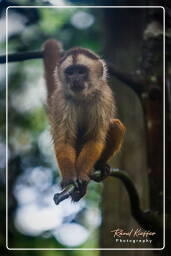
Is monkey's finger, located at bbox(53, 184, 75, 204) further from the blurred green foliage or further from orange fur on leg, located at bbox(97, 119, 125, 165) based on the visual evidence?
orange fur on leg, located at bbox(97, 119, 125, 165)

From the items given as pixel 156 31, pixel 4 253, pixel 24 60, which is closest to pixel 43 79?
pixel 24 60

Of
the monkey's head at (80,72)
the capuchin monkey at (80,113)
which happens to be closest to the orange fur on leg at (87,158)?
the capuchin monkey at (80,113)

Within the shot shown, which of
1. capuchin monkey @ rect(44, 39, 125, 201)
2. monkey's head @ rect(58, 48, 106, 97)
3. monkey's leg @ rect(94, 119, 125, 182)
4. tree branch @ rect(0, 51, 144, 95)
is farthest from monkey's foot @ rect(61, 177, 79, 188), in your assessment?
tree branch @ rect(0, 51, 144, 95)

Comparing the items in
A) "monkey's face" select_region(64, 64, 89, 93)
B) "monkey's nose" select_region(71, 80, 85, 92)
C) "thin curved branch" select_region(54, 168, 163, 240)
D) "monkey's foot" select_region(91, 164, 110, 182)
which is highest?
"monkey's face" select_region(64, 64, 89, 93)

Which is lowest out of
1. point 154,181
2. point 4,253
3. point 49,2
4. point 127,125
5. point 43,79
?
point 4,253

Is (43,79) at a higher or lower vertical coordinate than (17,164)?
higher

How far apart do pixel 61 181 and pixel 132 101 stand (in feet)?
1.66

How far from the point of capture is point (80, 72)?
8.36 ft

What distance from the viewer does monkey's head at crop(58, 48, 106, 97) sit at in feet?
8.27

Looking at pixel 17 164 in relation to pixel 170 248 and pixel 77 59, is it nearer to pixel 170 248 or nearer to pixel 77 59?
pixel 77 59

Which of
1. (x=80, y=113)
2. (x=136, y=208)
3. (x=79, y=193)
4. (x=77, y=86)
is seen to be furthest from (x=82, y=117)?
(x=136, y=208)

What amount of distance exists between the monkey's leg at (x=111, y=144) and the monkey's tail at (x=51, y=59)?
33 cm

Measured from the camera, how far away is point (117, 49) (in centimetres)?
264

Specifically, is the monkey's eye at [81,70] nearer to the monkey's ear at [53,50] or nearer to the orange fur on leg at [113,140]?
the monkey's ear at [53,50]
